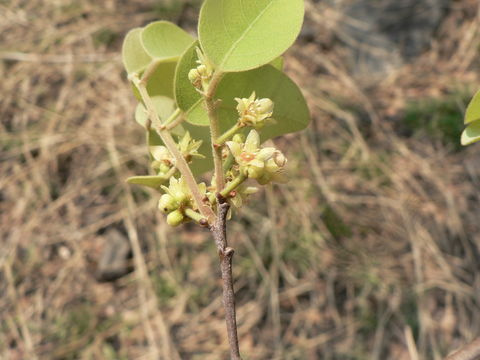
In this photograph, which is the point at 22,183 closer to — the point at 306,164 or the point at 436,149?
the point at 306,164

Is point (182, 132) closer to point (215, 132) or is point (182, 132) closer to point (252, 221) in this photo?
point (215, 132)

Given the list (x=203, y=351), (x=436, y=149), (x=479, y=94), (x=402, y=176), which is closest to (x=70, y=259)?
(x=203, y=351)

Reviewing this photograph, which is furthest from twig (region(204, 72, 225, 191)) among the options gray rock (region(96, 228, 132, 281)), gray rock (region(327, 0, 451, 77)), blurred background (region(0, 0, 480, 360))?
gray rock (region(327, 0, 451, 77))

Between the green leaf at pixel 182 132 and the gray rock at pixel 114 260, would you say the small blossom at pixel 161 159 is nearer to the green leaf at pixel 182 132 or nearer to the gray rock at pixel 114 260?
the green leaf at pixel 182 132

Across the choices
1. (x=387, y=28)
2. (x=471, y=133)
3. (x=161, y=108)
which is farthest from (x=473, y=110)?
(x=387, y=28)

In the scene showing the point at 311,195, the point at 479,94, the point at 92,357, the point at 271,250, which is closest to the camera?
the point at 479,94

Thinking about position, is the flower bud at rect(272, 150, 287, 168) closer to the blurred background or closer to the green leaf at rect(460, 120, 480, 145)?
the green leaf at rect(460, 120, 480, 145)
